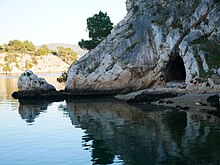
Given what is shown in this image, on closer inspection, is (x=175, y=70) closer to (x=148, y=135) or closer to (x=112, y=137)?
(x=148, y=135)

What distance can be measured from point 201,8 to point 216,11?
313 cm

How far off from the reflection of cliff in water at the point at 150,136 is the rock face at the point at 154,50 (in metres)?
14.2

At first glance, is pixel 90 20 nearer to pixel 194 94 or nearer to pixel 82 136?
pixel 194 94

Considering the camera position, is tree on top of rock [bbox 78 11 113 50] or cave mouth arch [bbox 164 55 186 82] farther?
tree on top of rock [bbox 78 11 113 50]

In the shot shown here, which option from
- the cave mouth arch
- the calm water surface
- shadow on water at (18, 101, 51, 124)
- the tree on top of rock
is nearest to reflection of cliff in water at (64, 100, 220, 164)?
the calm water surface

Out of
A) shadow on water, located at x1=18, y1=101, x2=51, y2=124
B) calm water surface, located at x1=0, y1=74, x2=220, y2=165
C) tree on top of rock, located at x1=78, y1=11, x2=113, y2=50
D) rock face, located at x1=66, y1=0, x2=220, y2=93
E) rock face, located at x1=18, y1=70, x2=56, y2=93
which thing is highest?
tree on top of rock, located at x1=78, y1=11, x2=113, y2=50

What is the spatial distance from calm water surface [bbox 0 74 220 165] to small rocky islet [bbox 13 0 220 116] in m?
9.23

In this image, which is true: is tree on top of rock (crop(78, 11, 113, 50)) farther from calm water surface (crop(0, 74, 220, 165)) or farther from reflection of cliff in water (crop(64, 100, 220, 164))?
reflection of cliff in water (crop(64, 100, 220, 164))

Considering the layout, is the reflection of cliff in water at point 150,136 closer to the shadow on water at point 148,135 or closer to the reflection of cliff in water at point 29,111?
the shadow on water at point 148,135

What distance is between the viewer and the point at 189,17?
57125 millimetres

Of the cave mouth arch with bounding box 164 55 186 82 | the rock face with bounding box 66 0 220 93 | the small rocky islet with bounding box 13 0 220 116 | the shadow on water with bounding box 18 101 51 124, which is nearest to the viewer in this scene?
the shadow on water with bounding box 18 101 51 124

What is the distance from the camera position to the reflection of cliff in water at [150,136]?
71.8ft

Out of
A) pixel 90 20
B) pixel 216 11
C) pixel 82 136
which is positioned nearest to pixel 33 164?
pixel 82 136

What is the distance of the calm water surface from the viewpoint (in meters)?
22.2
